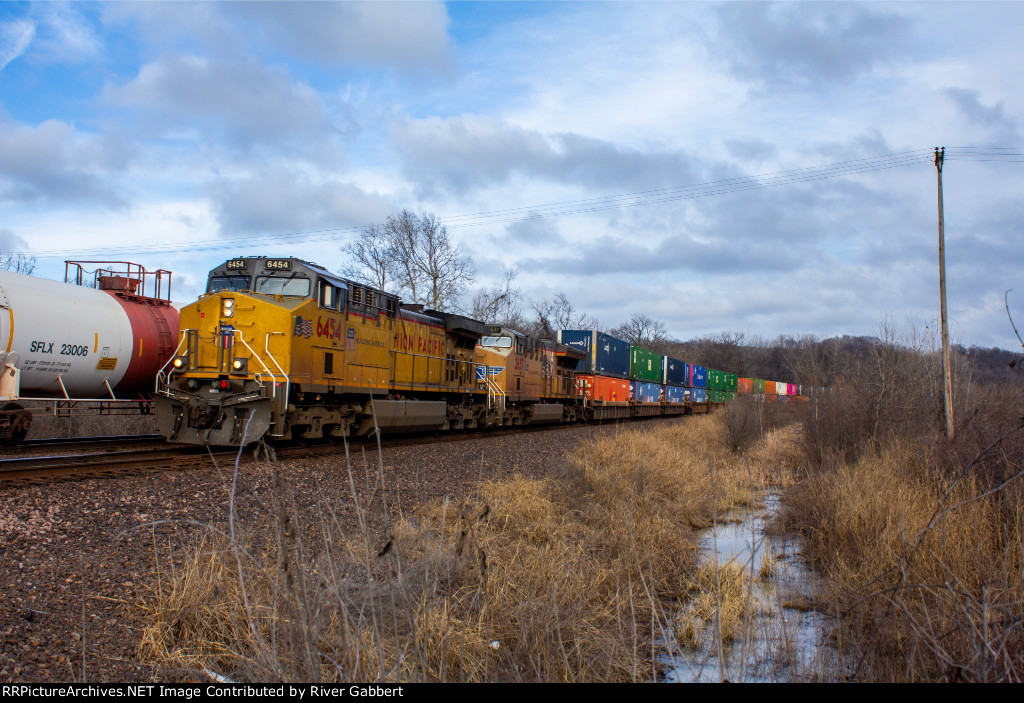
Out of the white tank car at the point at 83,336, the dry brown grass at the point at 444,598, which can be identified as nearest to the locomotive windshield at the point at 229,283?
the white tank car at the point at 83,336

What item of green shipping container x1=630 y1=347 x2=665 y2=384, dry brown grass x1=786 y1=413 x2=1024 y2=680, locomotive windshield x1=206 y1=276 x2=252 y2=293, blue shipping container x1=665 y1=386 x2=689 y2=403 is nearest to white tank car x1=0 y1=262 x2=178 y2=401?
locomotive windshield x1=206 y1=276 x2=252 y2=293

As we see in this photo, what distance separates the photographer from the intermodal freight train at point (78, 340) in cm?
1243

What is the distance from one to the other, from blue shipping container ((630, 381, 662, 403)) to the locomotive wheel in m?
26.8

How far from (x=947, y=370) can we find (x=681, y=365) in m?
28.9

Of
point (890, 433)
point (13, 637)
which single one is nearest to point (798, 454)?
point (890, 433)

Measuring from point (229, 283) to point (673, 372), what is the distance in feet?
105

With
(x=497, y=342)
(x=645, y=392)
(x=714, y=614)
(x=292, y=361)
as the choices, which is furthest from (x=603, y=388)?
(x=714, y=614)

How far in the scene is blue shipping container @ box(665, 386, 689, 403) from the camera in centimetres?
3972

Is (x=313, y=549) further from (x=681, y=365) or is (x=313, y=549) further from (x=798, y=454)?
(x=681, y=365)

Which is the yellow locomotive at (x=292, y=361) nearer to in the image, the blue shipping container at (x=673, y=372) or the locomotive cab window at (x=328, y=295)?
the locomotive cab window at (x=328, y=295)

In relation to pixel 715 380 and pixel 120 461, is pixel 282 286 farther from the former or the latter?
pixel 715 380

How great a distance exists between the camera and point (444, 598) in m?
4.59
